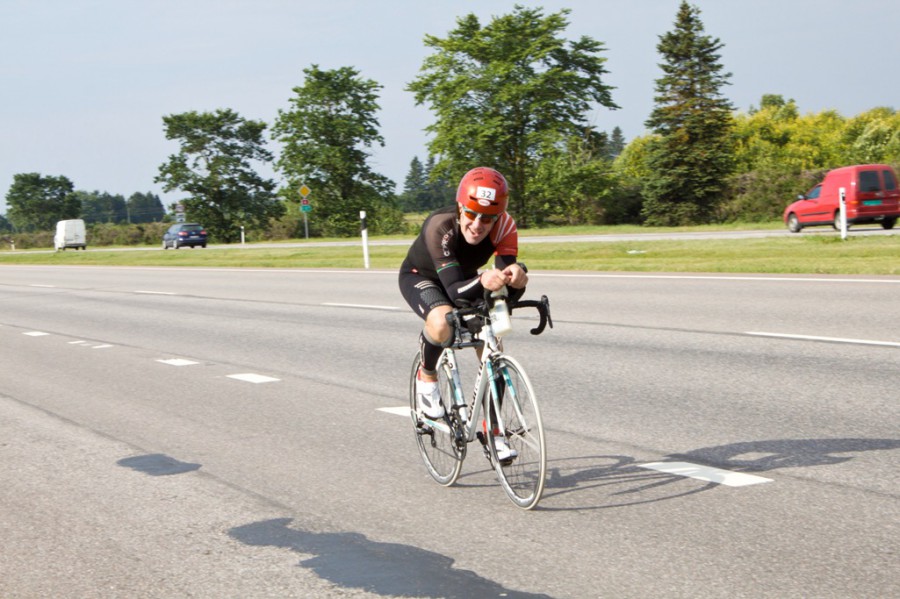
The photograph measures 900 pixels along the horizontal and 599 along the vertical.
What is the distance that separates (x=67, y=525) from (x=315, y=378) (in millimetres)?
4603

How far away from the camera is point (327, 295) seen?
19250mm

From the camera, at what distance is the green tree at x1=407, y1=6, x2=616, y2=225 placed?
58844mm

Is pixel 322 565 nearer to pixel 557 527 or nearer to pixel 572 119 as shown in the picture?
pixel 557 527

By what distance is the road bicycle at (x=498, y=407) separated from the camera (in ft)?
15.8

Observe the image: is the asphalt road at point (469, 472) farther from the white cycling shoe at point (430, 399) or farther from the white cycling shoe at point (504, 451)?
the white cycling shoe at point (430, 399)

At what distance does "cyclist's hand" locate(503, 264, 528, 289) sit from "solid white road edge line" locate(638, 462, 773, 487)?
4.82 ft

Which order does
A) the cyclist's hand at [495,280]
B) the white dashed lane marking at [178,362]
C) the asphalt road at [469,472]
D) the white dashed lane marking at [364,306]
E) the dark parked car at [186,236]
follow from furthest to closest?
the dark parked car at [186,236]
the white dashed lane marking at [364,306]
the white dashed lane marking at [178,362]
the cyclist's hand at [495,280]
the asphalt road at [469,472]

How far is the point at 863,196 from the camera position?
27.3 metres

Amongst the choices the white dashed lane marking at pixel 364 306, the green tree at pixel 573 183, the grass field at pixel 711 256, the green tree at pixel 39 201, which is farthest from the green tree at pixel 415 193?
the white dashed lane marking at pixel 364 306

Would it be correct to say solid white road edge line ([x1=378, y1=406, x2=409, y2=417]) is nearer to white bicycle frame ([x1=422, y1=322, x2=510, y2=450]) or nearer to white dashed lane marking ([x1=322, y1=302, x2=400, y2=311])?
white bicycle frame ([x1=422, y1=322, x2=510, y2=450])

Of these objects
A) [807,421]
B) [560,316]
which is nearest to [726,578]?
[807,421]

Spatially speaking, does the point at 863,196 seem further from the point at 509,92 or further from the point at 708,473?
the point at 509,92

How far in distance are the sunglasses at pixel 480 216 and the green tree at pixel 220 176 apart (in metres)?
80.5

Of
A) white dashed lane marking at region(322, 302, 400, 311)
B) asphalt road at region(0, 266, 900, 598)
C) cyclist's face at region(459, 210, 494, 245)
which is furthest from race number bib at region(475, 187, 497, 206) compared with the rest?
white dashed lane marking at region(322, 302, 400, 311)
